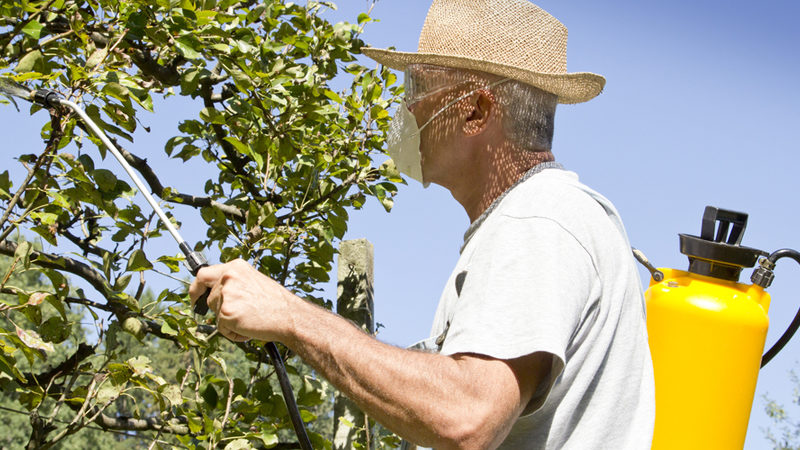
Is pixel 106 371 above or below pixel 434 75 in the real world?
below

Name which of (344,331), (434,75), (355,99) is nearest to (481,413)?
(344,331)

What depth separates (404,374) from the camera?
4.66 feet

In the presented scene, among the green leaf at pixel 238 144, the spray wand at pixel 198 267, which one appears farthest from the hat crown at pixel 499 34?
the green leaf at pixel 238 144

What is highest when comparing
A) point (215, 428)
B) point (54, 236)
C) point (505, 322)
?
point (505, 322)

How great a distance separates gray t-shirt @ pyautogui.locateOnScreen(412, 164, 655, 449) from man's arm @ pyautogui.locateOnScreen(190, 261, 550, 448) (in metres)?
0.04

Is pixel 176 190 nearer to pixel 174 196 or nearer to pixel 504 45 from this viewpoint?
pixel 174 196

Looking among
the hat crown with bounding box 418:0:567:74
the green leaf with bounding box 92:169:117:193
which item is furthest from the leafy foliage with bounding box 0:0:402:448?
the hat crown with bounding box 418:0:567:74

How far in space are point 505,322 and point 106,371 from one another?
5.42 feet

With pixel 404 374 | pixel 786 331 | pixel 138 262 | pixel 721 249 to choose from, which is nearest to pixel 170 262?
pixel 138 262

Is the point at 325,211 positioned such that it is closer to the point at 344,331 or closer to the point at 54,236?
the point at 54,236

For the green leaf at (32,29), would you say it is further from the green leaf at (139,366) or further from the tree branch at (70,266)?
the green leaf at (139,366)

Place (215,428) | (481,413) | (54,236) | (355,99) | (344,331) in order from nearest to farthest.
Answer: (481,413) < (344,331) < (54,236) < (215,428) < (355,99)

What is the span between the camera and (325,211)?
10.8ft

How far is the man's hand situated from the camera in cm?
151
